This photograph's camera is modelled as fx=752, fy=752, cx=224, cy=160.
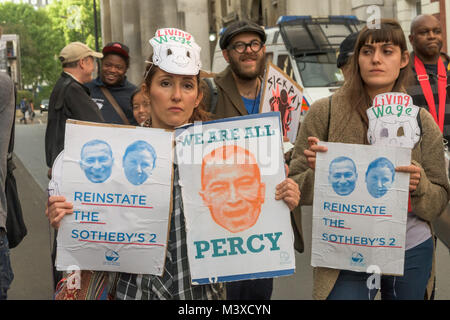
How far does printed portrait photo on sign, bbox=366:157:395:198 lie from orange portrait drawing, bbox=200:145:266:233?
0.62 m

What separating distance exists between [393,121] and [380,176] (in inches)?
10.2

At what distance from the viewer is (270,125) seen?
9.75ft

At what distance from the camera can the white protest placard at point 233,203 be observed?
288cm

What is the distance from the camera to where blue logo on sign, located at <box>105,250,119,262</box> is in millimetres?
2863

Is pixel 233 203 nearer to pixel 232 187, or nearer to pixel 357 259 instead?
pixel 232 187

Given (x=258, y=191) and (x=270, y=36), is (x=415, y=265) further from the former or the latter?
(x=270, y=36)

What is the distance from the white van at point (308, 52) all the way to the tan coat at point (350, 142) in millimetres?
12242

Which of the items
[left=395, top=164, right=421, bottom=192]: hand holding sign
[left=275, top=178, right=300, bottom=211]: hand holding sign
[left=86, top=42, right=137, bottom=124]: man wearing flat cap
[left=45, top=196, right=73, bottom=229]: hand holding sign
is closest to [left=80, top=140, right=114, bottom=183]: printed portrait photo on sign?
[left=45, top=196, right=73, bottom=229]: hand holding sign

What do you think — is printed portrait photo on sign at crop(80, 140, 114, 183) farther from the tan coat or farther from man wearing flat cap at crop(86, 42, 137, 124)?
man wearing flat cap at crop(86, 42, 137, 124)

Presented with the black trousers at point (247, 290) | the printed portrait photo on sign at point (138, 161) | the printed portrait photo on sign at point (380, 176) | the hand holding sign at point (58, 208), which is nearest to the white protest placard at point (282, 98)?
the black trousers at point (247, 290)

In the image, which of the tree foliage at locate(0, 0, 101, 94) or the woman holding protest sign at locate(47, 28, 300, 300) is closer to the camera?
the woman holding protest sign at locate(47, 28, 300, 300)

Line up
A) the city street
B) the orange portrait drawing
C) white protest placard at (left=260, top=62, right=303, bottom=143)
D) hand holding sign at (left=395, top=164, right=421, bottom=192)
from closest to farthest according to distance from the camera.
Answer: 1. the orange portrait drawing
2. hand holding sign at (left=395, top=164, right=421, bottom=192)
3. white protest placard at (left=260, top=62, right=303, bottom=143)
4. the city street

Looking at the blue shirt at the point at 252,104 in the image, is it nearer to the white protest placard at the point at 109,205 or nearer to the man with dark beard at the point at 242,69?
the man with dark beard at the point at 242,69
